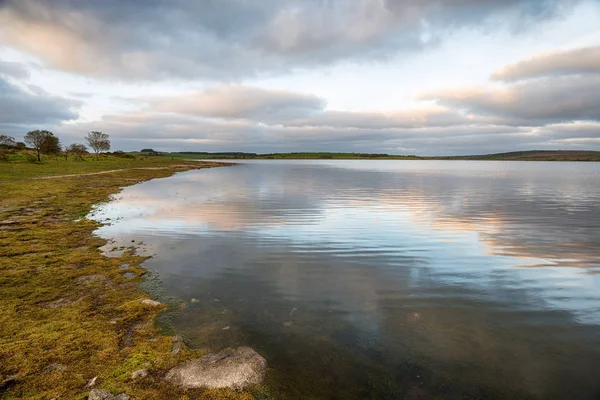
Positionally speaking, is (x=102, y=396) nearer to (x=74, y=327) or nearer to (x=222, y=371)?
(x=222, y=371)

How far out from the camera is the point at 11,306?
1181 centimetres

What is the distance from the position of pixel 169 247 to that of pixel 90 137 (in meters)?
193

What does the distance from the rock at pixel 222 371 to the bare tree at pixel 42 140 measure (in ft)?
456

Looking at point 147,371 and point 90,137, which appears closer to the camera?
point 147,371

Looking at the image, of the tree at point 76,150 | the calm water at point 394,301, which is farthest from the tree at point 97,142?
the calm water at point 394,301

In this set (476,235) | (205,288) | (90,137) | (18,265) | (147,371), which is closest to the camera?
(147,371)

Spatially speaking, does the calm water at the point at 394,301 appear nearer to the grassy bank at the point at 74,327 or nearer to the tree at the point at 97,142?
the grassy bank at the point at 74,327

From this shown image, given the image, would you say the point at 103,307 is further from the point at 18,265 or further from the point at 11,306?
the point at 18,265

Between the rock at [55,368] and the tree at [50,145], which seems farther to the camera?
the tree at [50,145]

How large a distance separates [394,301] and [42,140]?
148m

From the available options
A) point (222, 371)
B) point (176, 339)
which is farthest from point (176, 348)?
point (222, 371)

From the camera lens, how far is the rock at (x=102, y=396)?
7.43 metres

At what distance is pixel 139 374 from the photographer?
27.4 ft

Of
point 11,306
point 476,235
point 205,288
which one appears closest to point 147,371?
point 205,288
